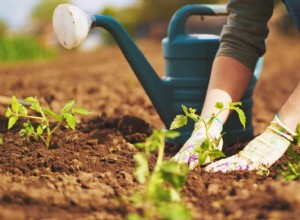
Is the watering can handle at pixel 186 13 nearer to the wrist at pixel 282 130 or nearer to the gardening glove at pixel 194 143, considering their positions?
the gardening glove at pixel 194 143

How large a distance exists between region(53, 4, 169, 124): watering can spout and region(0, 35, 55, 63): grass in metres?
5.79

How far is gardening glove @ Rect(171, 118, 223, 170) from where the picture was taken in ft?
6.19

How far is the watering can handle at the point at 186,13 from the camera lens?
2434 millimetres

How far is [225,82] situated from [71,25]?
0.63 m

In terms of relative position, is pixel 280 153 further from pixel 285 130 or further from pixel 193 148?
pixel 193 148

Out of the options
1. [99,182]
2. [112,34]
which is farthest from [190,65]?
[99,182]

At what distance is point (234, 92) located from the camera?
2211 millimetres

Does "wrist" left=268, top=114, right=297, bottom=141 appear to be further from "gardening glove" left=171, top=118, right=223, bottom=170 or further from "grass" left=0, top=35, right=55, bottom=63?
"grass" left=0, top=35, right=55, bottom=63

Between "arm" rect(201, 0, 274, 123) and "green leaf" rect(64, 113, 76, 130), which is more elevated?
"arm" rect(201, 0, 274, 123)

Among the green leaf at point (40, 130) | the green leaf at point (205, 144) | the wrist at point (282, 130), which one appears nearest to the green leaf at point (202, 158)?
the green leaf at point (205, 144)

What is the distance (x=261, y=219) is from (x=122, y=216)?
12.9 inches

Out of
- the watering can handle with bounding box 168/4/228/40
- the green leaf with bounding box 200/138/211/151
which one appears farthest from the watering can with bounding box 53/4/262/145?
the green leaf with bounding box 200/138/211/151

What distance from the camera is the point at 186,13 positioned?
95.6 inches

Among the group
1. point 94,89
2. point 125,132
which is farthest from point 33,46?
point 125,132
